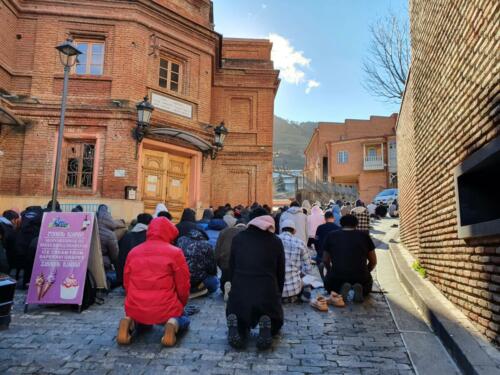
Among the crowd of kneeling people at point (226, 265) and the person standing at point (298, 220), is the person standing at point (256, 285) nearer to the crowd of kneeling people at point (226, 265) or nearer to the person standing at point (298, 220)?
the crowd of kneeling people at point (226, 265)

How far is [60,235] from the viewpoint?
19.5 ft

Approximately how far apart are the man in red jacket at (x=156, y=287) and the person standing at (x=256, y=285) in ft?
2.06

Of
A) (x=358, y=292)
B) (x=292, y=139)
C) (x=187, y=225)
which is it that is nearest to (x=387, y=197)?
(x=358, y=292)

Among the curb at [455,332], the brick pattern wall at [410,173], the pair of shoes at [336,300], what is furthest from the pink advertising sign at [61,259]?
the brick pattern wall at [410,173]

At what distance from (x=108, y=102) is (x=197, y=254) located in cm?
826

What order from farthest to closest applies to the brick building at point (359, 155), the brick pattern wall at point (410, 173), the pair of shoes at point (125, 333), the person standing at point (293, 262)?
the brick building at point (359, 155)
the brick pattern wall at point (410, 173)
the person standing at point (293, 262)
the pair of shoes at point (125, 333)

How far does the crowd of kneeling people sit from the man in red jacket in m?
0.01

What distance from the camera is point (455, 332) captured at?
4.31 metres

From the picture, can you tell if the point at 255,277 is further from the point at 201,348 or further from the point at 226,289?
the point at 226,289

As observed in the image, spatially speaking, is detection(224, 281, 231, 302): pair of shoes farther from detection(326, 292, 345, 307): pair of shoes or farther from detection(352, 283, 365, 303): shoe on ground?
detection(352, 283, 365, 303): shoe on ground

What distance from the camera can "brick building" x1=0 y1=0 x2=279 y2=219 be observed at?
1220 centimetres

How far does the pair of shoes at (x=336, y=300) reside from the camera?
616 centimetres

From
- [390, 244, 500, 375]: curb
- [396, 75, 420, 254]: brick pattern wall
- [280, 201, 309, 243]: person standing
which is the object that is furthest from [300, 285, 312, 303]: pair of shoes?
[280, 201, 309, 243]: person standing

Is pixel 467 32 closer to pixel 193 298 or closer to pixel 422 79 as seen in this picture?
pixel 422 79
